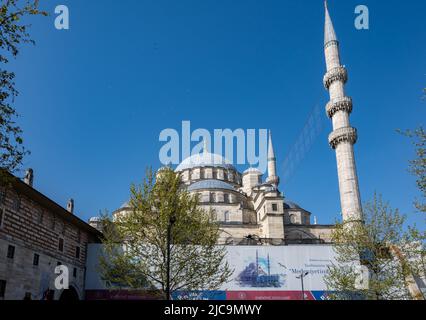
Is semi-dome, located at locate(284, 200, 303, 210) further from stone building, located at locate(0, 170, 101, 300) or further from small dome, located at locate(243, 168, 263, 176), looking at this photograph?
stone building, located at locate(0, 170, 101, 300)

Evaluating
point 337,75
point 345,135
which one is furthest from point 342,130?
Answer: point 337,75

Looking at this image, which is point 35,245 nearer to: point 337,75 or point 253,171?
point 337,75

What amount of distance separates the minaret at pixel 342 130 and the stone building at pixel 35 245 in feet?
82.0

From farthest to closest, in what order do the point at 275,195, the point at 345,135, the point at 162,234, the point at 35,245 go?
the point at 275,195
the point at 345,135
the point at 35,245
the point at 162,234

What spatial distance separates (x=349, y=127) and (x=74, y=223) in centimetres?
2824

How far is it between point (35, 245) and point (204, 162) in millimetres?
42223

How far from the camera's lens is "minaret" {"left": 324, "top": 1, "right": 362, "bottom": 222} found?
36812mm

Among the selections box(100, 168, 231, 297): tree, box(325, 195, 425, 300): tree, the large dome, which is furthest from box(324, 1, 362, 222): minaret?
the large dome

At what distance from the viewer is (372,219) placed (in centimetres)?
2325

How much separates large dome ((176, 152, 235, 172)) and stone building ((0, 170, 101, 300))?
35869mm

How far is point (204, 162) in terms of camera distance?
6250cm

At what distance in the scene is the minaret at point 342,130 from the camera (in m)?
36.8

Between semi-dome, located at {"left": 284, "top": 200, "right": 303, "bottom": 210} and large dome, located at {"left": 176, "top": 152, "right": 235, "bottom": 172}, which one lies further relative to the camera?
large dome, located at {"left": 176, "top": 152, "right": 235, "bottom": 172}
